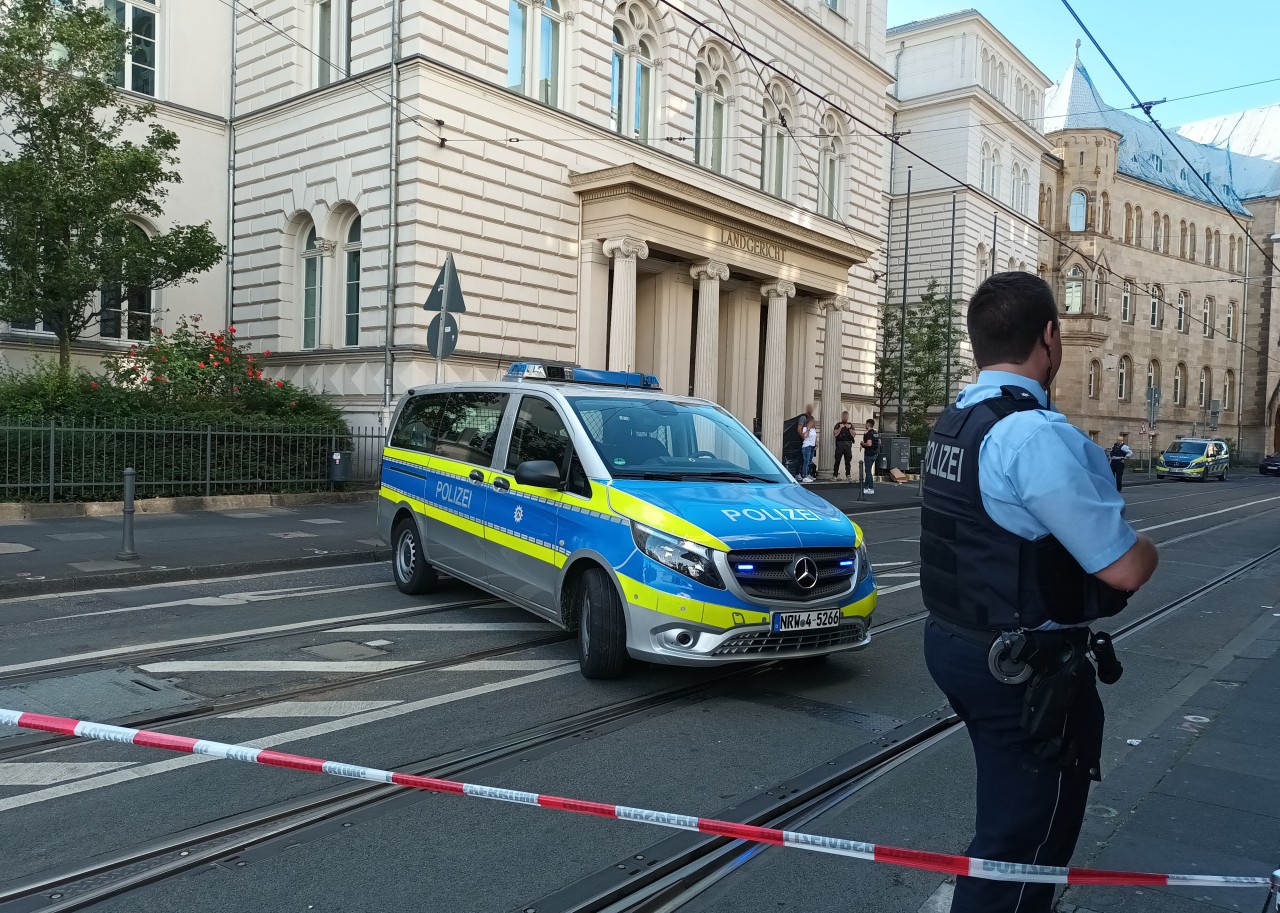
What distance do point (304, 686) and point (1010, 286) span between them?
16.4ft

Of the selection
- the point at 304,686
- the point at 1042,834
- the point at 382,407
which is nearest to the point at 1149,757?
the point at 1042,834

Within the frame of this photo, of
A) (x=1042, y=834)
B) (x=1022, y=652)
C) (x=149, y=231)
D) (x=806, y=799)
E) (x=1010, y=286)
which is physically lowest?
(x=806, y=799)

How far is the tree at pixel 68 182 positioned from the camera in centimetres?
1531

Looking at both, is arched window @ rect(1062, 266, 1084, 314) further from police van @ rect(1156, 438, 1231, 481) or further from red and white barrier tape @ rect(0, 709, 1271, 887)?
red and white barrier tape @ rect(0, 709, 1271, 887)

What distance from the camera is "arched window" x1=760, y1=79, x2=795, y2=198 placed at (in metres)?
27.4

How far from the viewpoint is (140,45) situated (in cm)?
2173

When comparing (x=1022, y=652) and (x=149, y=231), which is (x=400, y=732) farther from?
(x=149, y=231)

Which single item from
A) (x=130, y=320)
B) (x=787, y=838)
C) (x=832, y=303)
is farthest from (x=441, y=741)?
(x=832, y=303)

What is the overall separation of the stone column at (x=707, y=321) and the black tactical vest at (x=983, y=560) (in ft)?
67.1

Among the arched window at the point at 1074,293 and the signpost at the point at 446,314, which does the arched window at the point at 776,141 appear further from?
the arched window at the point at 1074,293

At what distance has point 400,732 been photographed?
17.6ft

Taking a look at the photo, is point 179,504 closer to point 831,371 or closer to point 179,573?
point 179,573

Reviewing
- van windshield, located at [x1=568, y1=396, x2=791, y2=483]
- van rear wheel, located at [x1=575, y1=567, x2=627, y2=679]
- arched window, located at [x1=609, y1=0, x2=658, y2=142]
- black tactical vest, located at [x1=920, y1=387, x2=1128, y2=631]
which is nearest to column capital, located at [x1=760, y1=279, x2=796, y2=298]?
arched window, located at [x1=609, y1=0, x2=658, y2=142]

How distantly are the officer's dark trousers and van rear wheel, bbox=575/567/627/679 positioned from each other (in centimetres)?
370
